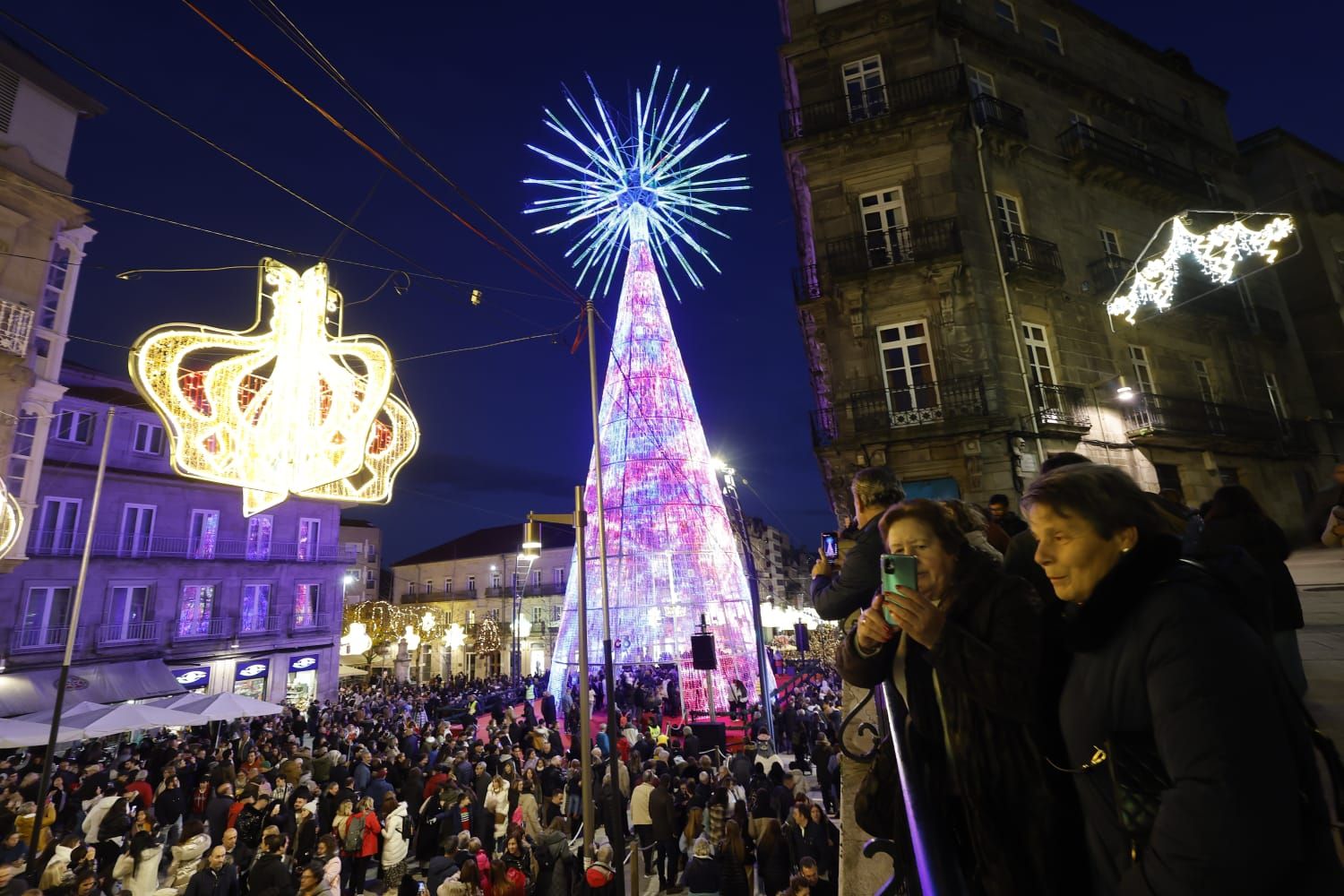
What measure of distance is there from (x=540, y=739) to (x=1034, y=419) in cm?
1387

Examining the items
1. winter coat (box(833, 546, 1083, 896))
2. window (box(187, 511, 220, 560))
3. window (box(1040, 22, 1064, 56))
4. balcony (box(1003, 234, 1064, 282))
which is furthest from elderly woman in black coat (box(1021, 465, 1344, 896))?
window (box(187, 511, 220, 560))

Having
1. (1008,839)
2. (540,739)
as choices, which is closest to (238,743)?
(540,739)

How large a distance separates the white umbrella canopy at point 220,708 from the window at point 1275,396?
3146 centimetres

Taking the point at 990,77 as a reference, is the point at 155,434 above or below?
below

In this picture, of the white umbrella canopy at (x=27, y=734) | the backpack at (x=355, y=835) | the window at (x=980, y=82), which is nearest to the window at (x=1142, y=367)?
the window at (x=980, y=82)

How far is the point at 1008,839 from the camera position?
179 centimetres

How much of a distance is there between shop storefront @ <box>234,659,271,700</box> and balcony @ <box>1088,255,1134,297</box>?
33552 mm

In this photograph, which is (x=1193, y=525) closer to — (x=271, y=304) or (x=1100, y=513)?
(x=1100, y=513)

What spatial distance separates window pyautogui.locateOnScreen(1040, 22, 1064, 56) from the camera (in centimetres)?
1980

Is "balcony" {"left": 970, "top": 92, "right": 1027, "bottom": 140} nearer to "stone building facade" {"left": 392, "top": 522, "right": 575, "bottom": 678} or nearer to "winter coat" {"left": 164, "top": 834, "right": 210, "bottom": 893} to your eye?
"winter coat" {"left": 164, "top": 834, "right": 210, "bottom": 893}

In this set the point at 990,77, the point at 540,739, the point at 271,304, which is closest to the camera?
the point at 271,304

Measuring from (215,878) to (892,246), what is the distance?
1722 centimetres

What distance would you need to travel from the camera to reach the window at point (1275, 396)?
2059 cm

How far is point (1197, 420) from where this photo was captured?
18.0m
